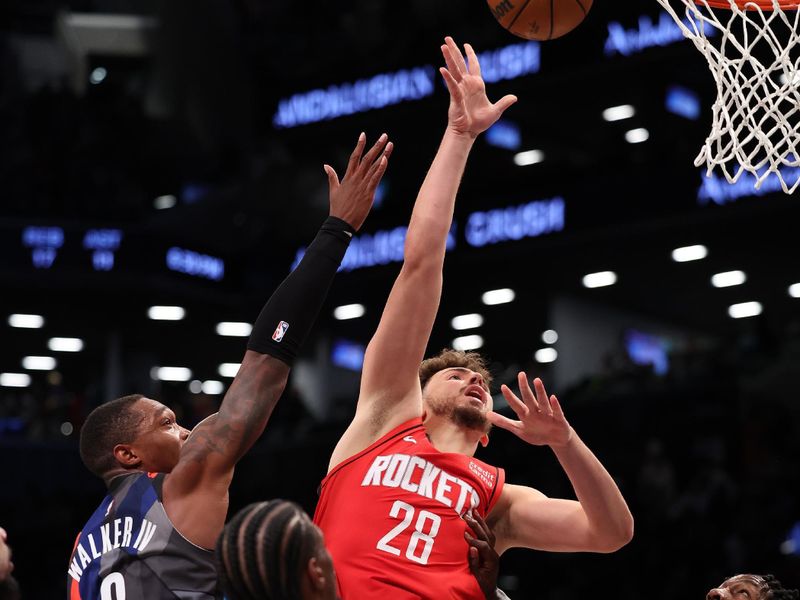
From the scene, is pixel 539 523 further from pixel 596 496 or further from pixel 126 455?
pixel 126 455

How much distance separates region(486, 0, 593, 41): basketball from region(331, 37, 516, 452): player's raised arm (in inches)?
19.1

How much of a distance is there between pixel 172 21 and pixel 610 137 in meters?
7.79

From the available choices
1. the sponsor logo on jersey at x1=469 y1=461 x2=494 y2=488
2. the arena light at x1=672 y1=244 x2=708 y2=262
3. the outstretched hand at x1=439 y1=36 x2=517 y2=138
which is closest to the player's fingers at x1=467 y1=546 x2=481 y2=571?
the sponsor logo on jersey at x1=469 y1=461 x2=494 y2=488

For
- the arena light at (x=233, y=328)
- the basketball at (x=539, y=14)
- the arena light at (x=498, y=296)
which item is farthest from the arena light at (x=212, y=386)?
the basketball at (x=539, y=14)

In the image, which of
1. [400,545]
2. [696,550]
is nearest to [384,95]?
[696,550]

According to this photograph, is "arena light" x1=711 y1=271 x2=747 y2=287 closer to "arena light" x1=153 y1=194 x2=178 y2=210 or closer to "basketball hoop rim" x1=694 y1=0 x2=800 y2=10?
"arena light" x1=153 y1=194 x2=178 y2=210

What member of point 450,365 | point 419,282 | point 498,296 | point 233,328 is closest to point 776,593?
point 450,365

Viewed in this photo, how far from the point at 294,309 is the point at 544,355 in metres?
16.2

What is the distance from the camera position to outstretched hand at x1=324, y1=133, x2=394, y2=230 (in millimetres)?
3014

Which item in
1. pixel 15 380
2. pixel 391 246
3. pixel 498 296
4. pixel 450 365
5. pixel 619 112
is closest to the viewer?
pixel 450 365

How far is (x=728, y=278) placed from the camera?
1598 cm

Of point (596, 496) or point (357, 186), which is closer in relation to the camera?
point (357, 186)

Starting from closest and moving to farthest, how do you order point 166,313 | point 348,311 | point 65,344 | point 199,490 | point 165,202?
point 199,490
point 348,311
point 166,313
point 165,202
point 65,344

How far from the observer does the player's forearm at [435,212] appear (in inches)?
136
